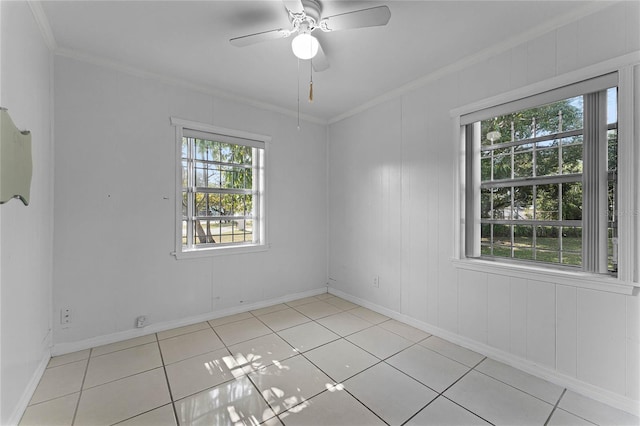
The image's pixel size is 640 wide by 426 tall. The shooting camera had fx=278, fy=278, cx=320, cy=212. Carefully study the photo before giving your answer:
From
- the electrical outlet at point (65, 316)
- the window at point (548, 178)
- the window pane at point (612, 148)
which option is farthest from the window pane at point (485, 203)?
the electrical outlet at point (65, 316)

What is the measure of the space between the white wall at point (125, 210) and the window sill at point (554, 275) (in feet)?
7.95

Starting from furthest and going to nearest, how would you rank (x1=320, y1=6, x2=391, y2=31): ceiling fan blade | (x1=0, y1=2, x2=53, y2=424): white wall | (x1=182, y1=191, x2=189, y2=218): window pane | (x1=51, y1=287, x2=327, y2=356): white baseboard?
1. (x1=182, y1=191, x2=189, y2=218): window pane
2. (x1=51, y1=287, x2=327, y2=356): white baseboard
3. (x1=320, y1=6, x2=391, y2=31): ceiling fan blade
4. (x1=0, y1=2, x2=53, y2=424): white wall

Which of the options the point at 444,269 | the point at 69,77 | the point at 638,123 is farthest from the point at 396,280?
the point at 69,77

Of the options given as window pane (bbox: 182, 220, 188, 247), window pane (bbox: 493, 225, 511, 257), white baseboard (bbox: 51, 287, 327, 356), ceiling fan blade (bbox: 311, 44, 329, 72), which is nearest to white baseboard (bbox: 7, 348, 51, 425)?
white baseboard (bbox: 51, 287, 327, 356)

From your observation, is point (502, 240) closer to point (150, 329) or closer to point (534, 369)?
point (534, 369)

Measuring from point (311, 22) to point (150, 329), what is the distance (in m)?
3.12

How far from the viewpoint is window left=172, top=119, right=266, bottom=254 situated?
312cm

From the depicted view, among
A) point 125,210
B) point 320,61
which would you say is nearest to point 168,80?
point 125,210

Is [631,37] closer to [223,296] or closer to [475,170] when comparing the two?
[475,170]

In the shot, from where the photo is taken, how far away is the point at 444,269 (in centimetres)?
275

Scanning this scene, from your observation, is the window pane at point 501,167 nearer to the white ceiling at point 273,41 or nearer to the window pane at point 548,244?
the window pane at point 548,244

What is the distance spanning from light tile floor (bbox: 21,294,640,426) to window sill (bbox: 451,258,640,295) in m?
0.75

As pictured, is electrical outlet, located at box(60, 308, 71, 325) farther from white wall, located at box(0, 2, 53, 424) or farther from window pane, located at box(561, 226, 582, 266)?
window pane, located at box(561, 226, 582, 266)

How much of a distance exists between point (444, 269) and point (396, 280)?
63 cm
